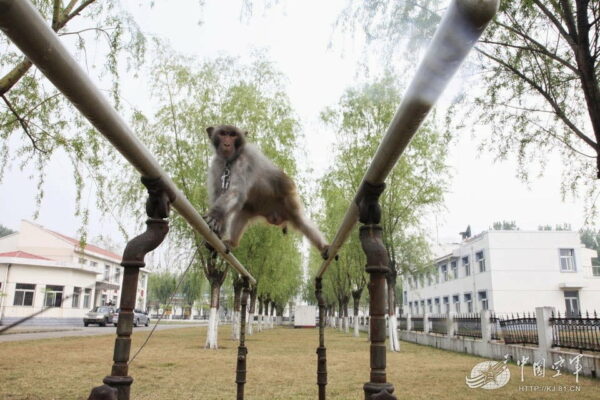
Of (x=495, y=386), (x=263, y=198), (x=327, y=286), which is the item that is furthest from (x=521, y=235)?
(x=263, y=198)

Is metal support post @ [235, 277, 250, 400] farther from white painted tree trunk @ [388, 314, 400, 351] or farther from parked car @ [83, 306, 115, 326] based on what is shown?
parked car @ [83, 306, 115, 326]

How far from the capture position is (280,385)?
7180 mm

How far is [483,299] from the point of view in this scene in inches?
1140

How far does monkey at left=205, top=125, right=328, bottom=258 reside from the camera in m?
2.84

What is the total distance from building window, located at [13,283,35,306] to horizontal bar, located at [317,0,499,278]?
33.6 meters

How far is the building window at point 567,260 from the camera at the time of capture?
2806cm

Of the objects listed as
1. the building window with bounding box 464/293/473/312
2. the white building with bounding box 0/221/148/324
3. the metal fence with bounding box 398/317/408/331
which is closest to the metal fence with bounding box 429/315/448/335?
the metal fence with bounding box 398/317/408/331

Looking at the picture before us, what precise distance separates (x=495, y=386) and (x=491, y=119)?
4477 millimetres

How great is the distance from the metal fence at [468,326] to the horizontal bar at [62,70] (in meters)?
13.3

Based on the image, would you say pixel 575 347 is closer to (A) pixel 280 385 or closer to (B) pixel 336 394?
(B) pixel 336 394

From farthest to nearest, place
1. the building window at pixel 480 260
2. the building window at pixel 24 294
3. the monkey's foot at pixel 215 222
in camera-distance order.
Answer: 1. the building window at pixel 480 260
2. the building window at pixel 24 294
3. the monkey's foot at pixel 215 222

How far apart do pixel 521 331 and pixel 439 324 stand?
20.5ft

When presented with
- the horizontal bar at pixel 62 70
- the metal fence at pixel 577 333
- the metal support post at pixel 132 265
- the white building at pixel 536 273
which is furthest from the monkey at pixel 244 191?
the white building at pixel 536 273

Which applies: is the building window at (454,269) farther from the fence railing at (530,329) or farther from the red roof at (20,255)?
the red roof at (20,255)
